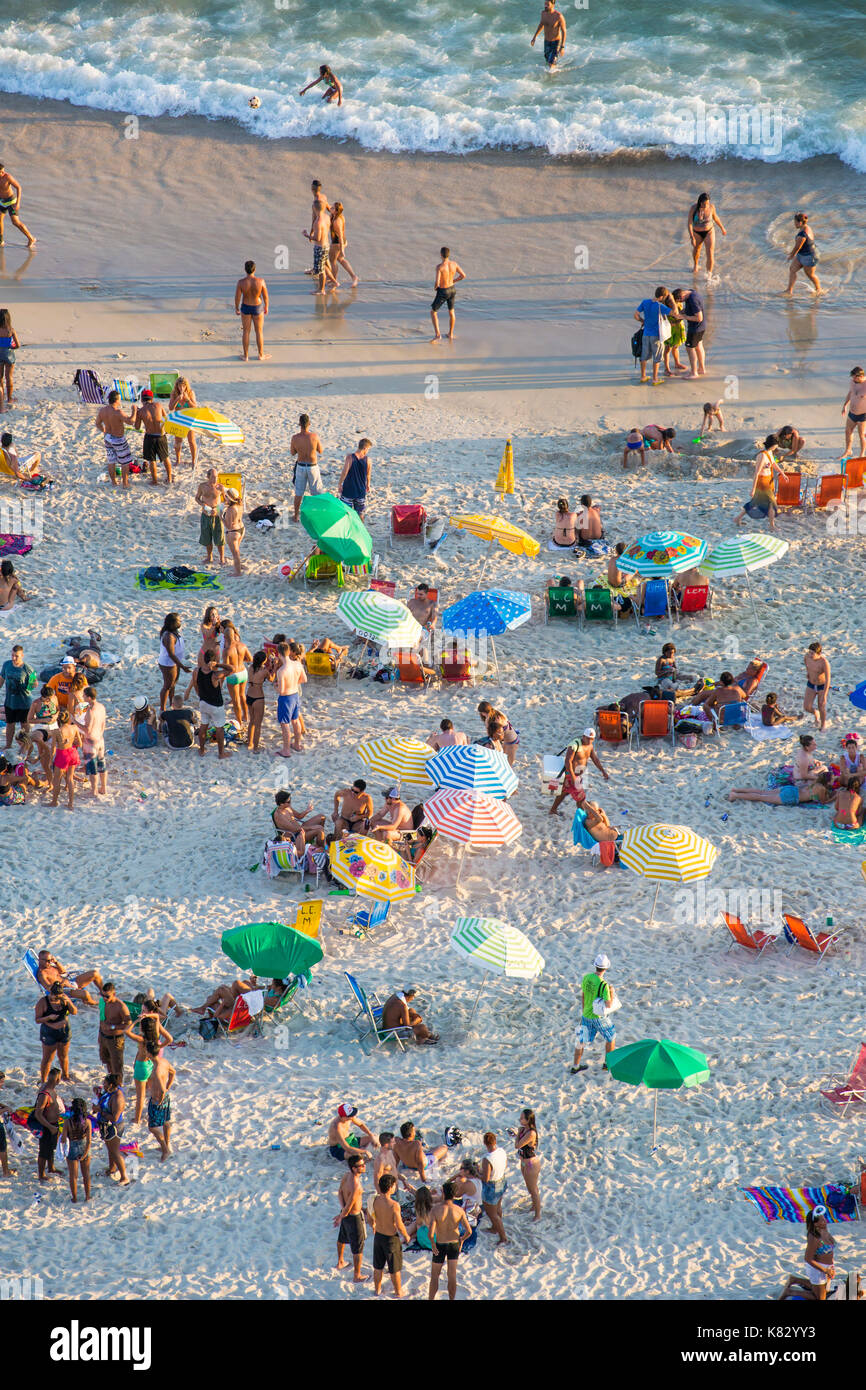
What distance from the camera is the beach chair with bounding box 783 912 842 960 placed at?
650 inches

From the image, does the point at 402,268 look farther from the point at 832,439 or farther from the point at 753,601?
the point at 753,601

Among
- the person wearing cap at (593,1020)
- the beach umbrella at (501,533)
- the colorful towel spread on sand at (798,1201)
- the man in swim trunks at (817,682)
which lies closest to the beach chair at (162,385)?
the beach umbrella at (501,533)

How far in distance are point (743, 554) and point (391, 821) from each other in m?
5.33

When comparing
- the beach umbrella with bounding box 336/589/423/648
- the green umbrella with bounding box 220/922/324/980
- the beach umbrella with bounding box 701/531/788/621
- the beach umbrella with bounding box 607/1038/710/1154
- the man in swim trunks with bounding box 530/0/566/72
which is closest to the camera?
the beach umbrella with bounding box 607/1038/710/1154

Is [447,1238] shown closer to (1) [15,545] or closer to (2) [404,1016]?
(2) [404,1016]

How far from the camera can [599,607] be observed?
21125mm

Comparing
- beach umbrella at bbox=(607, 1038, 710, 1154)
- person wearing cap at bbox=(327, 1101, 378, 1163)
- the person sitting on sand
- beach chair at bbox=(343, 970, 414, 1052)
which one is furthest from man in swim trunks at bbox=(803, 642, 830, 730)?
person wearing cap at bbox=(327, 1101, 378, 1163)

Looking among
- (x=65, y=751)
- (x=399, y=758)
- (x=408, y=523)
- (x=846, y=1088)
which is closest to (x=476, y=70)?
(x=408, y=523)

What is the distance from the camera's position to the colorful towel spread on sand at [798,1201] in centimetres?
1410

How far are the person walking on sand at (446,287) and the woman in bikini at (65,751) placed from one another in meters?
9.93

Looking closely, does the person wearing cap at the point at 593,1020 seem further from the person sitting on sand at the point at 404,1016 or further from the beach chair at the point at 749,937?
the beach chair at the point at 749,937

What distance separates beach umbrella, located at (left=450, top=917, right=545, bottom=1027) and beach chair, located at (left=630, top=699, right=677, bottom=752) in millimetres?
4158

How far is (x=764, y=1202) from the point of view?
14211 millimetres

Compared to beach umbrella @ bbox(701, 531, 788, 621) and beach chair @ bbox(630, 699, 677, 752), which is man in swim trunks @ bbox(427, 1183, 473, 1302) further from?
beach umbrella @ bbox(701, 531, 788, 621)
